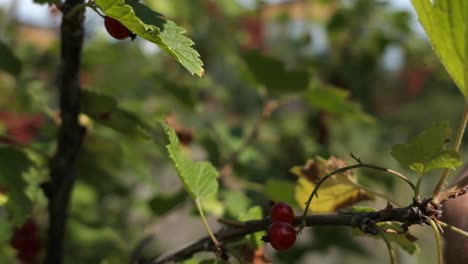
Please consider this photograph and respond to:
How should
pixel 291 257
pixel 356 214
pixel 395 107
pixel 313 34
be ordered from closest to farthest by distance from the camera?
1. pixel 356 214
2. pixel 291 257
3. pixel 313 34
4. pixel 395 107

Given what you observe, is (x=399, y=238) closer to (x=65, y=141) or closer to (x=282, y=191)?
(x=282, y=191)

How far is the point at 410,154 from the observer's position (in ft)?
2.38

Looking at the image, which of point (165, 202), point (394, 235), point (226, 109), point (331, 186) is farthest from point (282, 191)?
point (226, 109)

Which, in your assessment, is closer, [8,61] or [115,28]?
[115,28]

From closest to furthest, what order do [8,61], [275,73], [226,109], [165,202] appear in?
[8,61] < [165,202] < [275,73] < [226,109]

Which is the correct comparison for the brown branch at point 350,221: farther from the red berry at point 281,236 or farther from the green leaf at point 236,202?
the green leaf at point 236,202

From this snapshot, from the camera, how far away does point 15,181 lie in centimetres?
101

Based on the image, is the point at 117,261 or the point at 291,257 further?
the point at 291,257

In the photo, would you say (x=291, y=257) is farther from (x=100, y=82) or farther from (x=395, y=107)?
(x=395, y=107)

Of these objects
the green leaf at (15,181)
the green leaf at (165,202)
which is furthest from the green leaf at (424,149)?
the green leaf at (165,202)

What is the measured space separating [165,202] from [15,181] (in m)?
0.41

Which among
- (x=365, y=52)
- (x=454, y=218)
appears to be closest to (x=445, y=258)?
(x=454, y=218)

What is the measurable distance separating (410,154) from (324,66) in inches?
66.0

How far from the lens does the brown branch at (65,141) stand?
91cm
